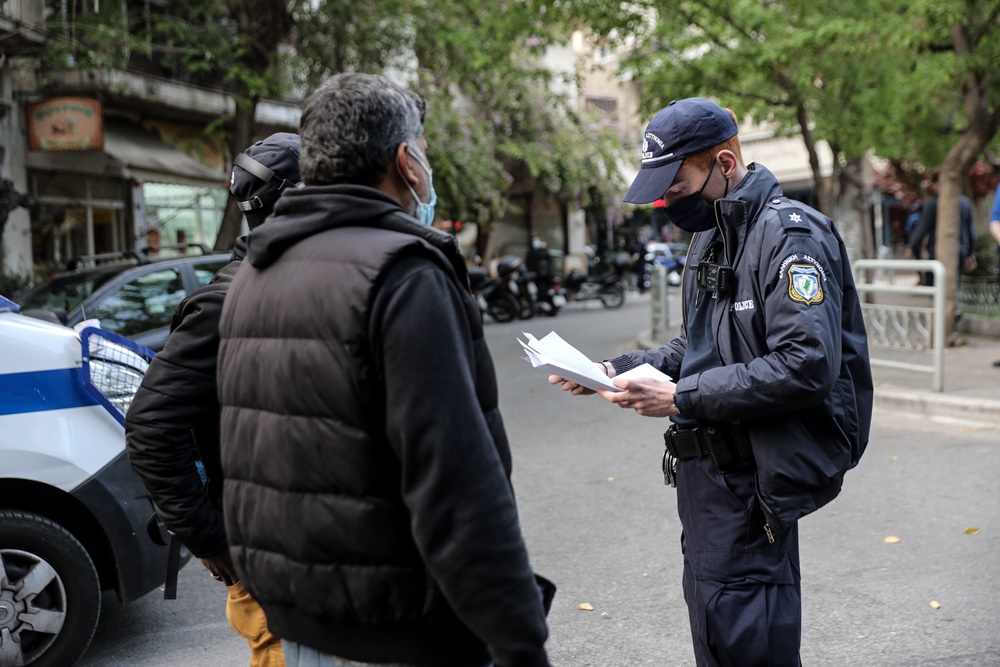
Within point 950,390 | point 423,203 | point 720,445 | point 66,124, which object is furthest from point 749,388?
point 66,124

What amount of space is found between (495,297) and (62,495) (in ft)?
54.0

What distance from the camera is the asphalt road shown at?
4.21 metres

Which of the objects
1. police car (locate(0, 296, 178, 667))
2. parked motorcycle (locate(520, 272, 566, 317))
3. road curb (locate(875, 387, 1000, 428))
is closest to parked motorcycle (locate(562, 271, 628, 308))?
parked motorcycle (locate(520, 272, 566, 317))

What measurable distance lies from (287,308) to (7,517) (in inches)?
99.8

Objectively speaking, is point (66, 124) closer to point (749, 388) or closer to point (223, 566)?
point (223, 566)

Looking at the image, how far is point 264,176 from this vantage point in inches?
108

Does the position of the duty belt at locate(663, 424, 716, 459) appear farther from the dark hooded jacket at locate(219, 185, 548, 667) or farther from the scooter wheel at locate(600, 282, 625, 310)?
the scooter wheel at locate(600, 282, 625, 310)

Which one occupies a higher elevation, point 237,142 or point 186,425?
point 237,142

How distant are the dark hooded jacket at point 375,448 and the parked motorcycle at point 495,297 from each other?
712 inches

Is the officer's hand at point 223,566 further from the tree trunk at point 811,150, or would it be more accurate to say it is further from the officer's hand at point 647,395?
the tree trunk at point 811,150

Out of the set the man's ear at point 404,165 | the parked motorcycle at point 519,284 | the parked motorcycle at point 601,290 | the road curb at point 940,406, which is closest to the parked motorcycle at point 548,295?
the parked motorcycle at point 519,284

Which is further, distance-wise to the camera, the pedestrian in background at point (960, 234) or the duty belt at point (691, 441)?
the pedestrian in background at point (960, 234)

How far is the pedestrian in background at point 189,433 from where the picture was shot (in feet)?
8.14

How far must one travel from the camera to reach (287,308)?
1861 millimetres
